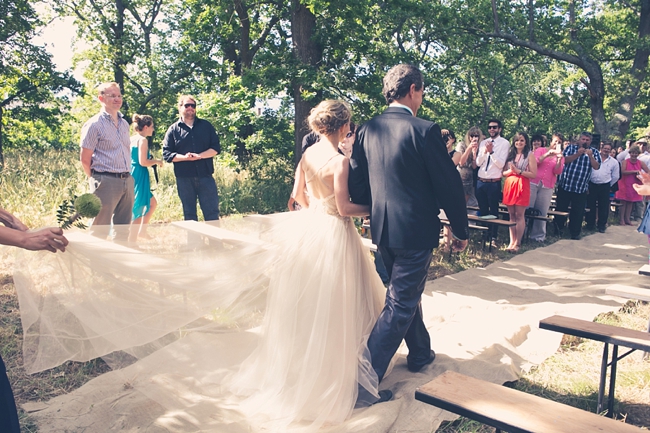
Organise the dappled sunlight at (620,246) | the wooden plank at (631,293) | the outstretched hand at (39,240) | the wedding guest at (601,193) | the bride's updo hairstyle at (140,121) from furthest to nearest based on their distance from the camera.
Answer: the wedding guest at (601,193), the dappled sunlight at (620,246), the bride's updo hairstyle at (140,121), the wooden plank at (631,293), the outstretched hand at (39,240)

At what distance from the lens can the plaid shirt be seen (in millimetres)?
10148

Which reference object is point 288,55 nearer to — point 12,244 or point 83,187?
point 83,187

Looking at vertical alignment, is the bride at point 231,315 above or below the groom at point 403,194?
below

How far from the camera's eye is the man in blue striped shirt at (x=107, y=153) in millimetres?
5254

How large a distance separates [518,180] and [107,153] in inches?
259

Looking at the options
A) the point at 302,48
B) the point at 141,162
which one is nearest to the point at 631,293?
the point at 141,162

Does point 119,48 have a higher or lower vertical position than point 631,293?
higher

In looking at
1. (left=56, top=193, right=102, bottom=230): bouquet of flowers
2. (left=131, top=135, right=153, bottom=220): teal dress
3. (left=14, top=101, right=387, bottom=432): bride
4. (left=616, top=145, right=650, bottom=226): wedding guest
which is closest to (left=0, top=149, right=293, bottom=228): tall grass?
(left=131, top=135, right=153, bottom=220): teal dress

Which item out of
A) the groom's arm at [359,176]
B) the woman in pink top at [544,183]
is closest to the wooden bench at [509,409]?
the groom's arm at [359,176]

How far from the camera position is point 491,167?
9.10m

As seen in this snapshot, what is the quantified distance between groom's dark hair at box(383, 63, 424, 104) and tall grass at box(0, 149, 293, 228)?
608 cm

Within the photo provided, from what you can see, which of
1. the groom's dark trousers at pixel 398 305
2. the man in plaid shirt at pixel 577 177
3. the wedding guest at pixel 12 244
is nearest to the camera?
the wedding guest at pixel 12 244

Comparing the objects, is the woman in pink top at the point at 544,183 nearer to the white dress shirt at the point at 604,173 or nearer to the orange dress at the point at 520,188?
the orange dress at the point at 520,188

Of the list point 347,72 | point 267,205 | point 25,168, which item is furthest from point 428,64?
point 25,168
